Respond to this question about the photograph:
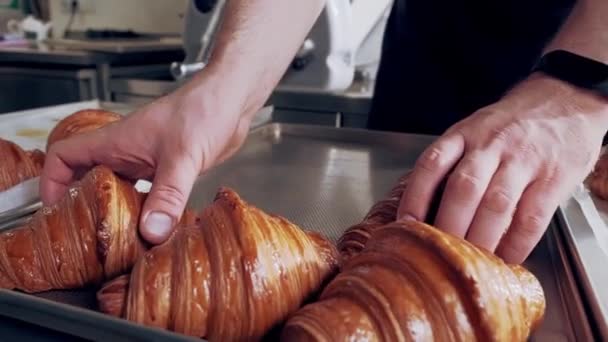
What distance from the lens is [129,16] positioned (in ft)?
11.2

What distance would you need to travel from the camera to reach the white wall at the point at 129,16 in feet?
10.8

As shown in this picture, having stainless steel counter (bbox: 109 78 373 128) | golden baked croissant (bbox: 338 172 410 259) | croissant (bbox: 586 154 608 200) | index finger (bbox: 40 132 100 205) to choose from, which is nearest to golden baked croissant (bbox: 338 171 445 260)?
golden baked croissant (bbox: 338 172 410 259)

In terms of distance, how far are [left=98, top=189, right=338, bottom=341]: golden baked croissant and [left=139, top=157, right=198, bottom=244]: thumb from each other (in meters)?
0.09

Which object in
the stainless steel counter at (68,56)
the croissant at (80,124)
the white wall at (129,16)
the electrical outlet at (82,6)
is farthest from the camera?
the electrical outlet at (82,6)

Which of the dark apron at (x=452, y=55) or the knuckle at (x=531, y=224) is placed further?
the dark apron at (x=452, y=55)

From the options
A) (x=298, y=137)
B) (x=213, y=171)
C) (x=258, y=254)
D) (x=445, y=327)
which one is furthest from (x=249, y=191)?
(x=445, y=327)

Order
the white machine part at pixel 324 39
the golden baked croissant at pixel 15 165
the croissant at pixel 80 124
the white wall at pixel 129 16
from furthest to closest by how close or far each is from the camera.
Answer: the white wall at pixel 129 16 → the white machine part at pixel 324 39 → the croissant at pixel 80 124 → the golden baked croissant at pixel 15 165

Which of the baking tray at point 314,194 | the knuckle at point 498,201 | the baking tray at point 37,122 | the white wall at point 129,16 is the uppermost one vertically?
the knuckle at point 498,201

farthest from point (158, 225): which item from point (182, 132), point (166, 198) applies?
point (182, 132)

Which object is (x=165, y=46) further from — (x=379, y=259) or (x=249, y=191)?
(x=379, y=259)

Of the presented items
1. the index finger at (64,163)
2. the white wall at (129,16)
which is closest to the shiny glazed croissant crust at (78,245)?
the index finger at (64,163)

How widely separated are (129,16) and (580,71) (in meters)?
3.13

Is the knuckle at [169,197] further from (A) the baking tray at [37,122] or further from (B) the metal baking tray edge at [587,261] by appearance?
(A) the baking tray at [37,122]

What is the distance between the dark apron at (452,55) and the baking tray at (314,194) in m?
0.13
